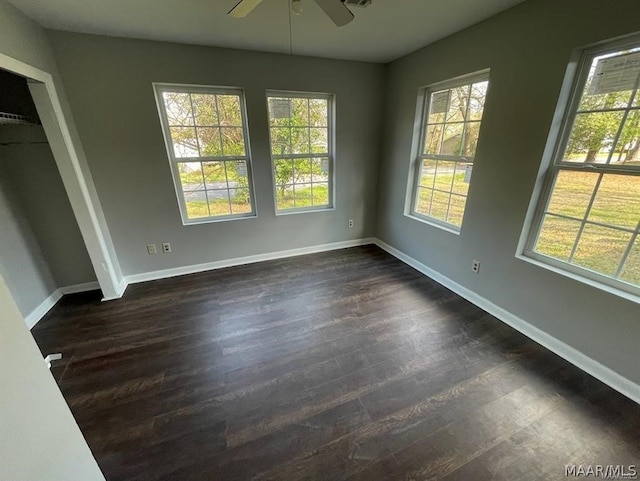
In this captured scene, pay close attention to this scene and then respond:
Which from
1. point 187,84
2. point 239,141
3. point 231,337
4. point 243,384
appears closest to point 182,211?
point 239,141

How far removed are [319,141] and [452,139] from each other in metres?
1.59

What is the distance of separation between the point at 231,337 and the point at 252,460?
3.21 feet

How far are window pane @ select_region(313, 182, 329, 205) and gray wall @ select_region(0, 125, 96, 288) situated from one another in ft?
8.75

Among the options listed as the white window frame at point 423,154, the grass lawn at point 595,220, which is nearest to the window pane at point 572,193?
the grass lawn at point 595,220

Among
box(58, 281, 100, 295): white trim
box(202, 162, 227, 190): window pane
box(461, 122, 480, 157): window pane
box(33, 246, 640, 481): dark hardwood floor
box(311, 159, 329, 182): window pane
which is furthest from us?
box(311, 159, 329, 182): window pane

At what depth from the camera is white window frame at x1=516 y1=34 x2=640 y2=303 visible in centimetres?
159

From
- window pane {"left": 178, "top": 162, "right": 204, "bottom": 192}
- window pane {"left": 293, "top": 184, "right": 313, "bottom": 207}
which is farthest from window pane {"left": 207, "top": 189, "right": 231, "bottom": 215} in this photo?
window pane {"left": 293, "top": 184, "right": 313, "bottom": 207}

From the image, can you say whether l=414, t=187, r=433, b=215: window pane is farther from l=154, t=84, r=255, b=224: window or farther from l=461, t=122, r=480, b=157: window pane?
l=154, t=84, r=255, b=224: window

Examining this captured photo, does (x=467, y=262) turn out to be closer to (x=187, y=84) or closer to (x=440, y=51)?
(x=440, y=51)

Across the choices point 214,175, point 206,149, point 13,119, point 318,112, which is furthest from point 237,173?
point 13,119

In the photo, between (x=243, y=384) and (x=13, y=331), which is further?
(x=243, y=384)

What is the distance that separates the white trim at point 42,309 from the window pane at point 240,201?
1979 millimetres

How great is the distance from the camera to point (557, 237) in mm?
1959

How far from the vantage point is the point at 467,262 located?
2619 mm
